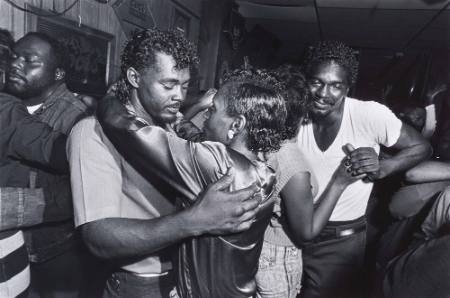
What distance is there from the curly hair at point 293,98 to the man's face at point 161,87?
46 cm

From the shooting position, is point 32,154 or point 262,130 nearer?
Answer: point 262,130

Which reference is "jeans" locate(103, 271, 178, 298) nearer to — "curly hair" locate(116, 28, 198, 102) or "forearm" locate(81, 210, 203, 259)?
"forearm" locate(81, 210, 203, 259)

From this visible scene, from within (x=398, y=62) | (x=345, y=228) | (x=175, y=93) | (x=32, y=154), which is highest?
(x=398, y=62)

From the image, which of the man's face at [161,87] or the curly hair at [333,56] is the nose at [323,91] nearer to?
the curly hair at [333,56]

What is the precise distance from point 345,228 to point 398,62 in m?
5.12

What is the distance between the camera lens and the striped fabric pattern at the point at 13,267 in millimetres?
1423

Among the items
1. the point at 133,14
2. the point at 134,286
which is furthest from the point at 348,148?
the point at 133,14

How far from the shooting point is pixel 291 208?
1.53 meters

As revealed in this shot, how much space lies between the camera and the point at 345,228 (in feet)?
6.82

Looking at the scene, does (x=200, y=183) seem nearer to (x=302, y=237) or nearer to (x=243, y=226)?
(x=243, y=226)

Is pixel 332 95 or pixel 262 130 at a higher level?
pixel 332 95

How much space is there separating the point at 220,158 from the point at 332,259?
128cm

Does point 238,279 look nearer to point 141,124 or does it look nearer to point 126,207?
point 126,207

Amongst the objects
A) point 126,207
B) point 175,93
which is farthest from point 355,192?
point 126,207
